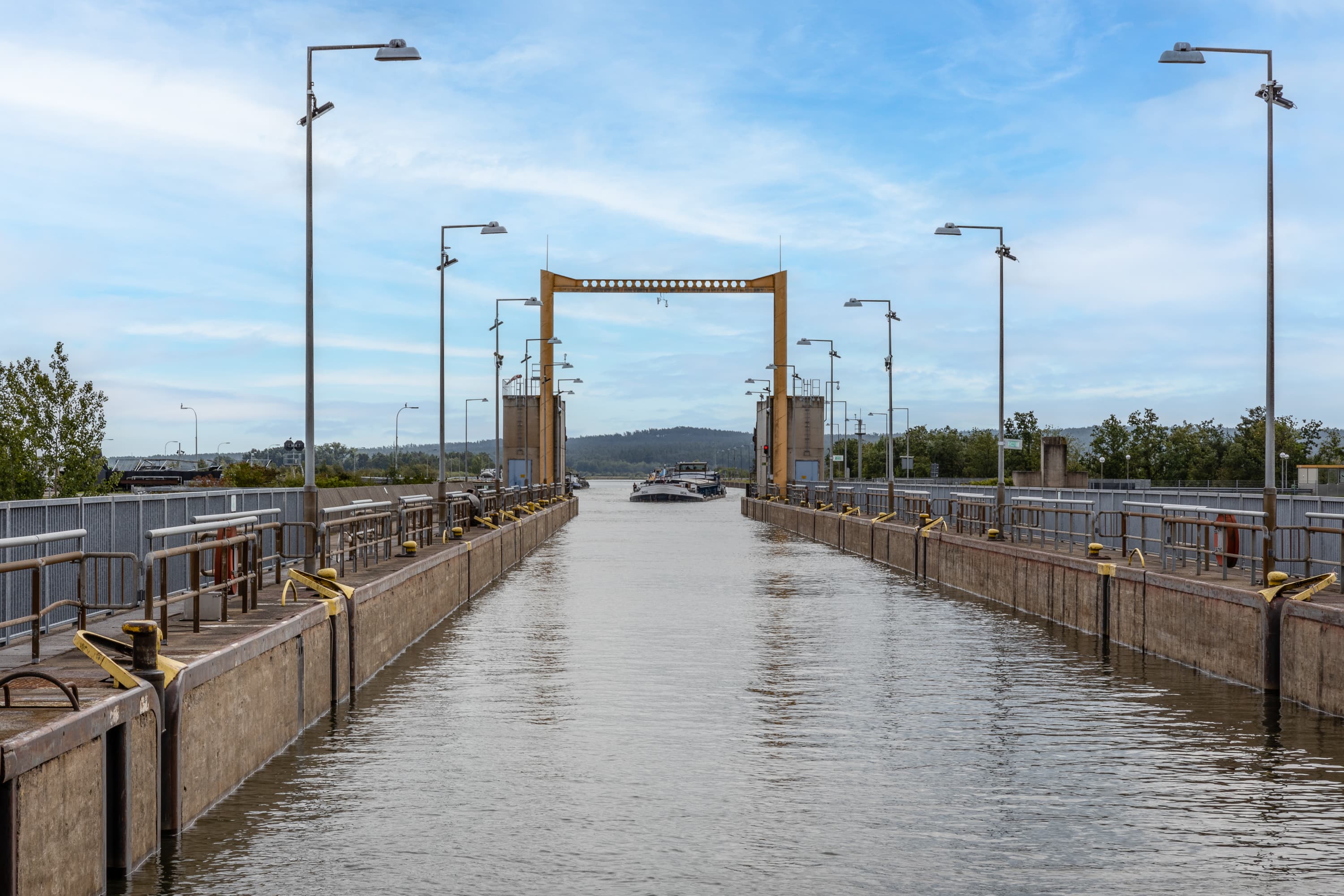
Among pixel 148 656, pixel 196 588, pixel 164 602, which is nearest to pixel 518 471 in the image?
pixel 196 588

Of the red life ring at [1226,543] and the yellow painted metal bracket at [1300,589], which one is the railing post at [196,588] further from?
the red life ring at [1226,543]

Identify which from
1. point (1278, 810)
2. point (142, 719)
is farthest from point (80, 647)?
point (1278, 810)

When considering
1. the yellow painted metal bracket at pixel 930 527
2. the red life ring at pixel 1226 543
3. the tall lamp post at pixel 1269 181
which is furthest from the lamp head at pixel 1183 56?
the yellow painted metal bracket at pixel 930 527

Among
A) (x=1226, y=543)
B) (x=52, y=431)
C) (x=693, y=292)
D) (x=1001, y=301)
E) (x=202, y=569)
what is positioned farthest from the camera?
(x=693, y=292)

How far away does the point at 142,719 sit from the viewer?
9938 mm

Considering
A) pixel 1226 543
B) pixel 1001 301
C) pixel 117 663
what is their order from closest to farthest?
pixel 117 663
pixel 1226 543
pixel 1001 301

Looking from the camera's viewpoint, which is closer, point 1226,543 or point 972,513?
point 1226,543

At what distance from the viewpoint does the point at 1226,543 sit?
21.3 m

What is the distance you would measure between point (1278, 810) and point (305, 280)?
16530 millimetres

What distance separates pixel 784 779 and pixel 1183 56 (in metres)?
13.9

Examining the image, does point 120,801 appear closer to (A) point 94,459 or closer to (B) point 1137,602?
(B) point 1137,602

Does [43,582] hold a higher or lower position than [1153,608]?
higher

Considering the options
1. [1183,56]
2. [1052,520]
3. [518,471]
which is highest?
[1183,56]

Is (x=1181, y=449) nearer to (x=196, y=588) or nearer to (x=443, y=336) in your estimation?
(x=443, y=336)
